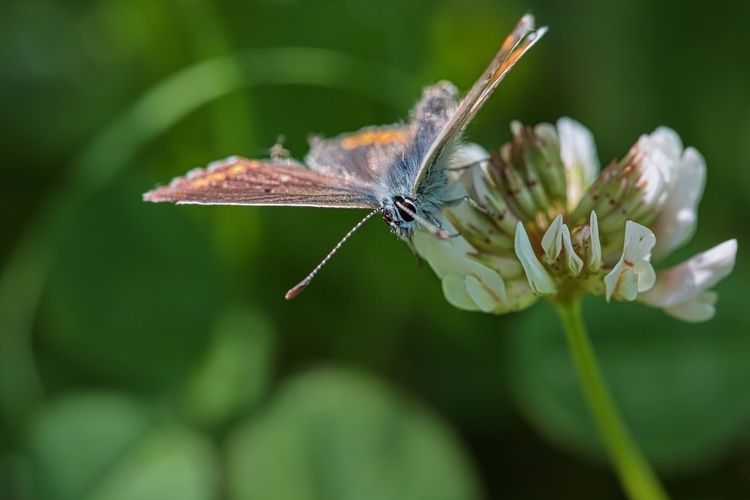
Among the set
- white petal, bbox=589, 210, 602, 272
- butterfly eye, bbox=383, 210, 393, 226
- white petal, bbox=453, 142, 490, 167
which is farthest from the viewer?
white petal, bbox=453, 142, 490, 167

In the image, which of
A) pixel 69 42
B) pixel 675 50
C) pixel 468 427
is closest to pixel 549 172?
pixel 468 427

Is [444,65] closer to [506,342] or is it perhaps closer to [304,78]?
[304,78]

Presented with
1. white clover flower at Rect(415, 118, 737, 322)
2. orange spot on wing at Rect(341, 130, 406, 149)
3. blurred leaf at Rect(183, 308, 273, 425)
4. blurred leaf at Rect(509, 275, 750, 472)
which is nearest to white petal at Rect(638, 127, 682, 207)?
white clover flower at Rect(415, 118, 737, 322)

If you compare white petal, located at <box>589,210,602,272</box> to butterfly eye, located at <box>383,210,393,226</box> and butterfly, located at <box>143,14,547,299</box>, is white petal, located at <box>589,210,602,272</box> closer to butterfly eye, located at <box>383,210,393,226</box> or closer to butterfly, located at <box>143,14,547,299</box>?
butterfly, located at <box>143,14,547,299</box>

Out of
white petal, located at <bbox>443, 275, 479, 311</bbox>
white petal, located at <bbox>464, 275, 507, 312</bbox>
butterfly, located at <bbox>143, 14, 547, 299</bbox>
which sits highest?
butterfly, located at <bbox>143, 14, 547, 299</bbox>

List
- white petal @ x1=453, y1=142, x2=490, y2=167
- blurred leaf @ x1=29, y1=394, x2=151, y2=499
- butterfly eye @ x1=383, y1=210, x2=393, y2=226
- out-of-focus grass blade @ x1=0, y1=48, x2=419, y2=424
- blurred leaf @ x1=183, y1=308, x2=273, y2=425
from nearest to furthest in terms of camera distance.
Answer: butterfly eye @ x1=383, y1=210, x2=393, y2=226 < white petal @ x1=453, y1=142, x2=490, y2=167 < blurred leaf @ x1=29, y1=394, x2=151, y2=499 < blurred leaf @ x1=183, y1=308, x2=273, y2=425 < out-of-focus grass blade @ x1=0, y1=48, x2=419, y2=424

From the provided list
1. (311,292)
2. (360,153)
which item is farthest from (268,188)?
(311,292)
